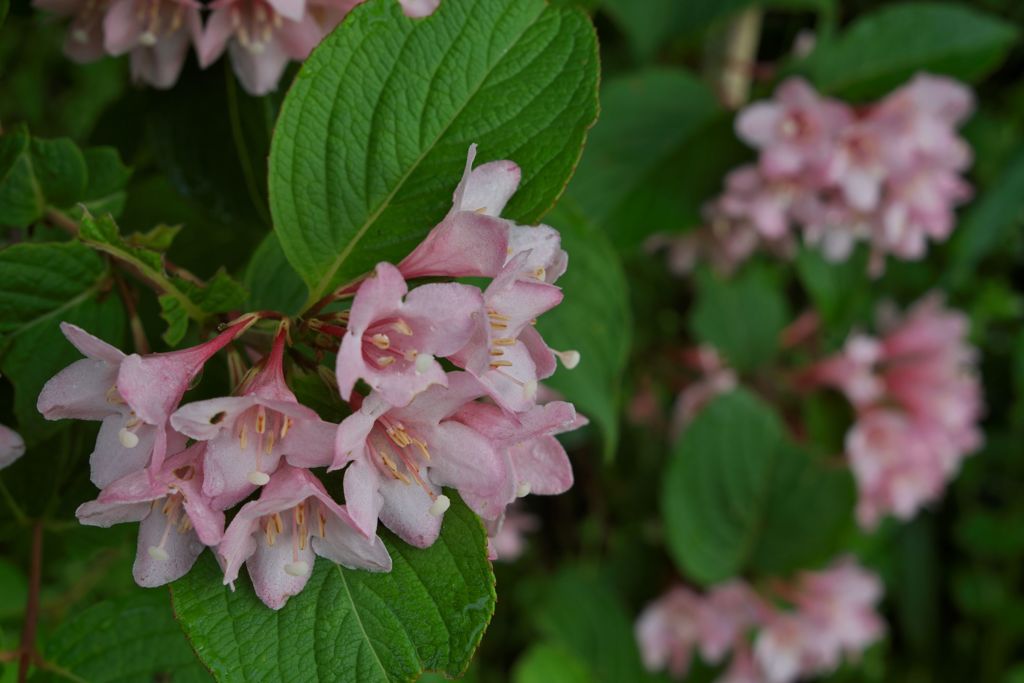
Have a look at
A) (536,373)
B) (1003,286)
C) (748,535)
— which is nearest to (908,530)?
(1003,286)

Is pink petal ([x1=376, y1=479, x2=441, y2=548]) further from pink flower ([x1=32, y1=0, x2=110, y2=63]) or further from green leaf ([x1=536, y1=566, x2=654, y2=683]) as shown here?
green leaf ([x1=536, y1=566, x2=654, y2=683])

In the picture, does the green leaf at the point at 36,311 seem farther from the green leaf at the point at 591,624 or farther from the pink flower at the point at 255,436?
the green leaf at the point at 591,624

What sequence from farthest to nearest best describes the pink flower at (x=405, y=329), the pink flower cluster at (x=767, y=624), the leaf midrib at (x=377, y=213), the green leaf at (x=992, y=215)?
the green leaf at (x=992, y=215)
the pink flower cluster at (x=767, y=624)
the leaf midrib at (x=377, y=213)
the pink flower at (x=405, y=329)

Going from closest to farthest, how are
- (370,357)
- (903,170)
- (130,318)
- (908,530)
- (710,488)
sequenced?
(370,357) → (130,318) → (903,170) → (710,488) → (908,530)

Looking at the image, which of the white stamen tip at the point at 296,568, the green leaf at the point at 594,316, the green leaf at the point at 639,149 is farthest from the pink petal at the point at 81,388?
the green leaf at the point at 639,149

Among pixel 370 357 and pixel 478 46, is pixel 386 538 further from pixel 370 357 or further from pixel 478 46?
pixel 478 46

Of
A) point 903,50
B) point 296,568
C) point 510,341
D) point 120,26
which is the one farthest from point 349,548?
point 903,50
